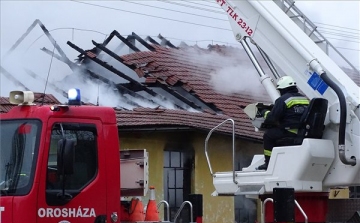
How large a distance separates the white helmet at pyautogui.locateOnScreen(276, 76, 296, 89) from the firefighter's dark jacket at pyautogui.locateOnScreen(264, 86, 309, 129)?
28 cm

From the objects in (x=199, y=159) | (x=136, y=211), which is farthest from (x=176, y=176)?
(x=136, y=211)

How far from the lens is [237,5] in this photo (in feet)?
27.1

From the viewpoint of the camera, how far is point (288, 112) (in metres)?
6.95

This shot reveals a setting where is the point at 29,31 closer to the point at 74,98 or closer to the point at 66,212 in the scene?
the point at 74,98

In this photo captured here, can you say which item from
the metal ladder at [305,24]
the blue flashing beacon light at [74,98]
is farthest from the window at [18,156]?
the metal ladder at [305,24]

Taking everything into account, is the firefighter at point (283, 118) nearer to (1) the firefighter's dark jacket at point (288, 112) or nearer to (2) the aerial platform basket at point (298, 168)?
(1) the firefighter's dark jacket at point (288, 112)

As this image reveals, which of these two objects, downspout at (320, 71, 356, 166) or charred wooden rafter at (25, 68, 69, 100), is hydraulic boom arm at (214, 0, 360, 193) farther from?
charred wooden rafter at (25, 68, 69, 100)

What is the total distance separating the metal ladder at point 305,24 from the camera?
8.10 meters

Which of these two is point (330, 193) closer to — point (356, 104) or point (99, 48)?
point (356, 104)

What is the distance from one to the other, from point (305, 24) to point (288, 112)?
1.61 meters

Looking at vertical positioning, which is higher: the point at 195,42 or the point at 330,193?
the point at 195,42

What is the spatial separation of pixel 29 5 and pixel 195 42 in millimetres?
5456

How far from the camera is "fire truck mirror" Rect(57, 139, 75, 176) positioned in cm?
600

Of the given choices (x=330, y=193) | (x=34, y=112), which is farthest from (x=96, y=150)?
(x=330, y=193)
